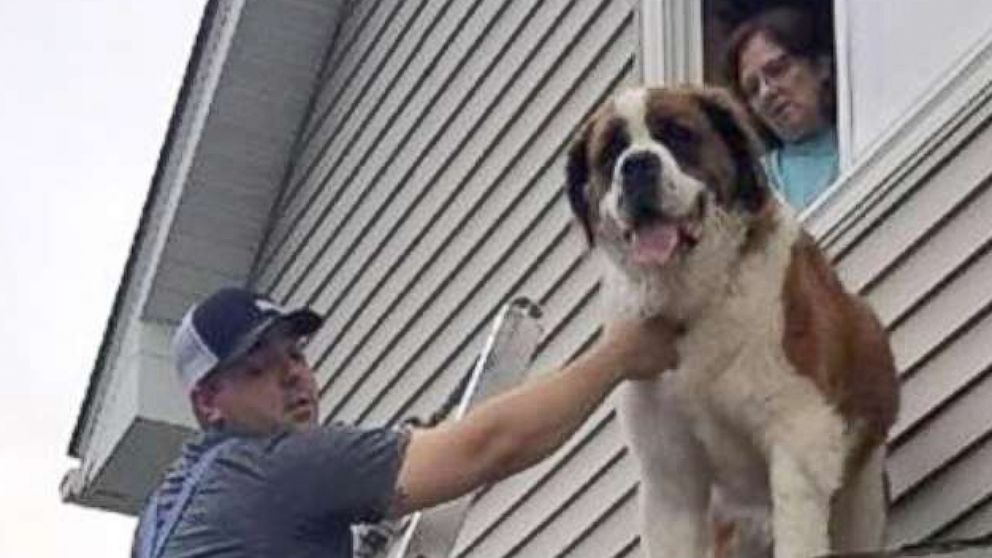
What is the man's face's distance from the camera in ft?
16.1

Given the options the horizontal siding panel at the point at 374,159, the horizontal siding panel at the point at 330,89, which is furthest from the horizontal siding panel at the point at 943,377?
the horizontal siding panel at the point at 330,89

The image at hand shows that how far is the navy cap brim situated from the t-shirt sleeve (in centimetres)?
24

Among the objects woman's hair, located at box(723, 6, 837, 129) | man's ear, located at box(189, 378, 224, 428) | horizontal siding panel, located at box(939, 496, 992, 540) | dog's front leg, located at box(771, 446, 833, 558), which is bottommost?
man's ear, located at box(189, 378, 224, 428)

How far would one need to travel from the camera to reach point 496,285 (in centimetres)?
806

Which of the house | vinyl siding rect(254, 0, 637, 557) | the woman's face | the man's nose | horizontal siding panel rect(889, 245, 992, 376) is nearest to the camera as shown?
the man's nose

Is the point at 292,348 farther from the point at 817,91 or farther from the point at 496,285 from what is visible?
the point at 496,285

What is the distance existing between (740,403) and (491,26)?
13.0 feet

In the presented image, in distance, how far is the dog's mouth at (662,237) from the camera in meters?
4.76

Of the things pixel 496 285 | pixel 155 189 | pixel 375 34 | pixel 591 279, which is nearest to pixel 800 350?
pixel 591 279

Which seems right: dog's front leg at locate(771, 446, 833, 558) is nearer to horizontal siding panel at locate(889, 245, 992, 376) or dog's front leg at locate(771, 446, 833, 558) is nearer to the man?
the man

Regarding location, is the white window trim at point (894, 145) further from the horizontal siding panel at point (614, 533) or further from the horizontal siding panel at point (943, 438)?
the horizontal siding panel at point (614, 533)

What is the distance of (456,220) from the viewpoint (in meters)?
8.52

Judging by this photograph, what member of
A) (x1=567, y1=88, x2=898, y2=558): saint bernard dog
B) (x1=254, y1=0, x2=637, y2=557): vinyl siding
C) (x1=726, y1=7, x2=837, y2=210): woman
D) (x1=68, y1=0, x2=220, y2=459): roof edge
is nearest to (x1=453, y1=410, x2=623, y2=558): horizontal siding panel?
(x1=254, y1=0, x2=637, y2=557): vinyl siding

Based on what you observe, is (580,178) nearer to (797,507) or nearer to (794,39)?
(797,507)
